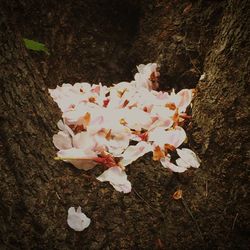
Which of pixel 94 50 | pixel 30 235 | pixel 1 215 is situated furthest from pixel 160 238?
pixel 94 50

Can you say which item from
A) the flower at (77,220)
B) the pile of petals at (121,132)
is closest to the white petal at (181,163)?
the pile of petals at (121,132)

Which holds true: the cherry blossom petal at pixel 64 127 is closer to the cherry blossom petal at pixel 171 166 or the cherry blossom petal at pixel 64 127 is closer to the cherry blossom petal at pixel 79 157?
the cherry blossom petal at pixel 79 157

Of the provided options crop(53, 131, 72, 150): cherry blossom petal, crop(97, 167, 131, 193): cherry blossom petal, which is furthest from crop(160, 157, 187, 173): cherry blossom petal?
crop(53, 131, 72, 150): cherry blossom petal

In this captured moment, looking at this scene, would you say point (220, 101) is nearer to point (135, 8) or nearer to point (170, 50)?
point (170, 50)

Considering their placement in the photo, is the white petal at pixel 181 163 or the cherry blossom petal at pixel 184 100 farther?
the cherry blossom petal at pixel 184 100

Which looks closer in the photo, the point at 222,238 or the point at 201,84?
the point at 222,238

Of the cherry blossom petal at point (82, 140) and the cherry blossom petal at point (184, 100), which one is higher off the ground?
the cherry blossom petal at point (184, 100)

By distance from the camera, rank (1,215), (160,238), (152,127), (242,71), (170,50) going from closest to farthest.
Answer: (1,215)
(160,238)
(242,71)
(152,127)
(170,50)
